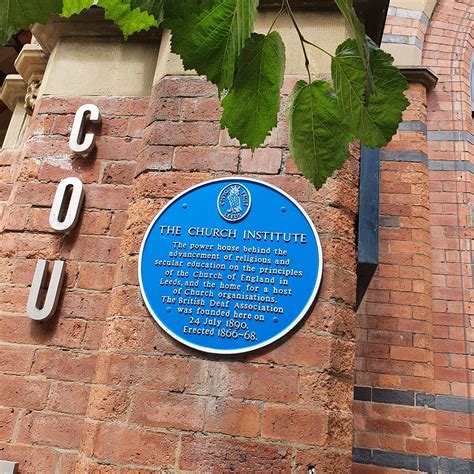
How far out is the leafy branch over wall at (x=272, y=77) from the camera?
2.13 feet

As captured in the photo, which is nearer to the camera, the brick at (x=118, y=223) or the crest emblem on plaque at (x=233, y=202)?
the crest emblem on plaque at (x=233, y=202)

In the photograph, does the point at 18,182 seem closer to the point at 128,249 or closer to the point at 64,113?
the point at 64,113

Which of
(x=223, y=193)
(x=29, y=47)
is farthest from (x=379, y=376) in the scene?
(x=29, y=47)

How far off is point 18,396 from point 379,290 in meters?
2.23

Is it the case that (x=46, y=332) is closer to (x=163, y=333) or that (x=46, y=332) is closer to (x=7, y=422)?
(x=7, y=422)

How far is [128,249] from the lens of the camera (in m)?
1.94

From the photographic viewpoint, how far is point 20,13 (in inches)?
24.4

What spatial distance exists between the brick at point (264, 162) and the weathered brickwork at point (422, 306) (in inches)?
61.0

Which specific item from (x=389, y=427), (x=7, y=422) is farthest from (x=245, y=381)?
(x=389, y=427)

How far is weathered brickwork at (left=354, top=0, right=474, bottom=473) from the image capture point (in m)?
2.91

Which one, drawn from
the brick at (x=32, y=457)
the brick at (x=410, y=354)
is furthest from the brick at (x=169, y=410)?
the brick at (x=410, y=354)

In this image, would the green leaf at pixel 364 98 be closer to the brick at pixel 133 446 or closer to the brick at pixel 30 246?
the brick at pixel 133 446

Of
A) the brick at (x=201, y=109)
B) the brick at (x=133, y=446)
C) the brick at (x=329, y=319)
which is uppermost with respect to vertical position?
the brick at (x=201, y=109)

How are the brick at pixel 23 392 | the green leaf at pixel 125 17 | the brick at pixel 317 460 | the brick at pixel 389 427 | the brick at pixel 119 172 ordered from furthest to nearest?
the brick at pixel 389 427 → the brick at pixel 119 172 → the brick at pixel 23 392 → the brick at pixel 317 460 → the green leaf at pixel 125 17
